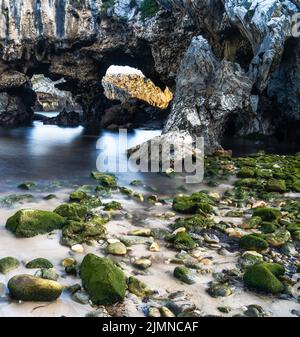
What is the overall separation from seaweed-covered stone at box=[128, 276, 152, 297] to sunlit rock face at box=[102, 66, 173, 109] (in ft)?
158

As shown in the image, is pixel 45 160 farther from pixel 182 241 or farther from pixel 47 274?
pixel 47 274

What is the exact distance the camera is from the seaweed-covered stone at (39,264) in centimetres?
775

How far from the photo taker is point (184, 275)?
762 cm

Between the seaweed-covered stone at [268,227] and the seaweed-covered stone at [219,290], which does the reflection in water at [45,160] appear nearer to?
the seaweed-covered stone at [268,227]

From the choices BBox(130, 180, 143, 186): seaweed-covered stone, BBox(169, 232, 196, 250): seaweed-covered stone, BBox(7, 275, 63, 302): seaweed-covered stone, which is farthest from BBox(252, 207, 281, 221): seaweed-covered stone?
BBox(7, 275, 63, 302): seaweed-covered stone

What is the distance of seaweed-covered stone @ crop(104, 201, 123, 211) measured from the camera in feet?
39.8


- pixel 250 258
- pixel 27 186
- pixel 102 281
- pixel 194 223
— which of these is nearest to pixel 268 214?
pixel 194 223

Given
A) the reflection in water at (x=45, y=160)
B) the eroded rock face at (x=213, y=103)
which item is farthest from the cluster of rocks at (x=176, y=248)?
the eroded rock face at (x=213, y=103)

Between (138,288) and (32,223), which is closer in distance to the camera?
(138,288)

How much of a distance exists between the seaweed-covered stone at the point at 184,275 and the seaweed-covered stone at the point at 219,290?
453mm

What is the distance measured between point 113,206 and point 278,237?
514cm

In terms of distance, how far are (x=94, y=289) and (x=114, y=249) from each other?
6.70 feet
